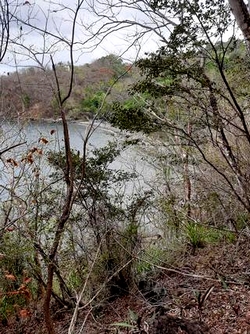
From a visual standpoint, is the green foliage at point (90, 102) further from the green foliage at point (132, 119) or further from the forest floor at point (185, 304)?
the forest floor at point (185, 304)

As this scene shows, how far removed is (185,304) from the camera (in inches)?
153

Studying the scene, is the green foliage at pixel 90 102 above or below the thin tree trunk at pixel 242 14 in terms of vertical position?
below

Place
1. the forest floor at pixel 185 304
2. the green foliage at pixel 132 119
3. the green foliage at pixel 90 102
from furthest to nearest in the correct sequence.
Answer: the green foliage at pixel 90 102, the green foliage at pixel 132 119, the forest floor at pixel 185 304

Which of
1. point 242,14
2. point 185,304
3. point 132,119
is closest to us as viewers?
point 242,14

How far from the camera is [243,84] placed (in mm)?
4867

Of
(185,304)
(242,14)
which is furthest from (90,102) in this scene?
(185,304)

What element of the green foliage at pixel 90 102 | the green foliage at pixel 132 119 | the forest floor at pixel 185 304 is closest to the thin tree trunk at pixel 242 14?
the green foliage at pixel 132 119

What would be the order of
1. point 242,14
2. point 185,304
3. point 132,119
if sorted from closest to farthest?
point 242,14 < point 185,304 < point 132,119

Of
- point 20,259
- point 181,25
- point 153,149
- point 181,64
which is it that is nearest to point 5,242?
point 20,259

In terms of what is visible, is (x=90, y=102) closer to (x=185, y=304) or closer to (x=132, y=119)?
(x=132, y=119)

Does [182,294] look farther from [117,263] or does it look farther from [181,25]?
[181,25]

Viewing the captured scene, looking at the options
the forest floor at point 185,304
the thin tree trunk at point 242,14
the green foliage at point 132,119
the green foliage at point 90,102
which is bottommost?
the forest floor at point 185,304

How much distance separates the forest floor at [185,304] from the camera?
302cm

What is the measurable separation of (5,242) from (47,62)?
68.1 inches
